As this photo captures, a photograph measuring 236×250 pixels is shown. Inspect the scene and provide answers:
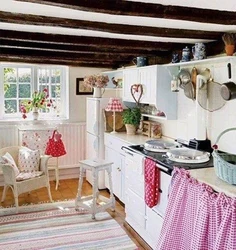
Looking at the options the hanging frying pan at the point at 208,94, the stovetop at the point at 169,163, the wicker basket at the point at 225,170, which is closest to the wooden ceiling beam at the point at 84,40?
the hanging frying pan at the point at 208,94

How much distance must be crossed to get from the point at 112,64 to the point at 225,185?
3664mm

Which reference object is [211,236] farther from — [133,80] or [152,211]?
[133,80]

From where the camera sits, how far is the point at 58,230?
3.60 m

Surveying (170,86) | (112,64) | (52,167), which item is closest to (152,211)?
(170,86)

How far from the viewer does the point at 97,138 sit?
4820mm

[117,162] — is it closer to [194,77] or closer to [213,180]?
[194,77]

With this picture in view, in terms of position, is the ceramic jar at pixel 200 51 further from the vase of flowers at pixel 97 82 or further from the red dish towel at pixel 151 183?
the vase of flowers at pixel 97 82

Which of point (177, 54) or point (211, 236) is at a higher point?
point (177, 54)

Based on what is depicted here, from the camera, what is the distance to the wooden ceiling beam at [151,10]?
6.88ft

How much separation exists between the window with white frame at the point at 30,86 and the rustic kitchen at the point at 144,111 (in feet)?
0.06

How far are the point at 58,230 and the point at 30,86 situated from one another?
8.94ft

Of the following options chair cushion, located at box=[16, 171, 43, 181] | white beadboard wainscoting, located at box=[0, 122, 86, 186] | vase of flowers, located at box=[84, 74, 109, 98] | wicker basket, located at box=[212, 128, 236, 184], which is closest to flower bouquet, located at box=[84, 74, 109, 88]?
vase of flowers, located at box=[84, 74, 109, 98]

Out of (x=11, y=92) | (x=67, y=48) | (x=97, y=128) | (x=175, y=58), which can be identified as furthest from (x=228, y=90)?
(x=11, y=92)

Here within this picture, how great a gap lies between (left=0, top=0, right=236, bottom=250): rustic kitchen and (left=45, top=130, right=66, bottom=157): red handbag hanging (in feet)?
0.32
